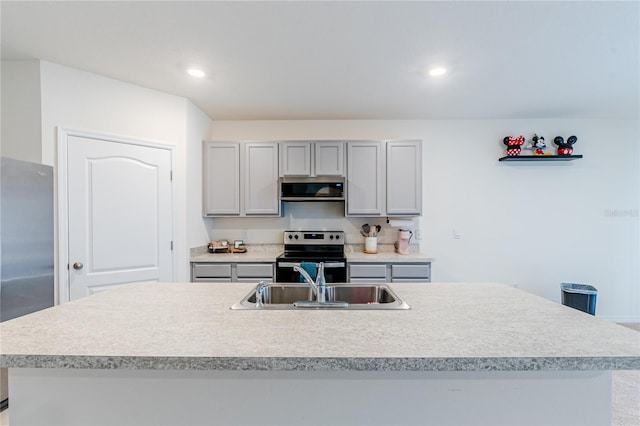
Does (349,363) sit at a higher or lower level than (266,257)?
higher

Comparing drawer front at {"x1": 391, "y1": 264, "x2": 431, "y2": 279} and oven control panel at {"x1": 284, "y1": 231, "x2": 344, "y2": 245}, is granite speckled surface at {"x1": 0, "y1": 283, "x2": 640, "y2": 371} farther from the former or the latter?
oven control panel at {"x1": 284, "y1": 231, "x2": 344, "y2": 245}

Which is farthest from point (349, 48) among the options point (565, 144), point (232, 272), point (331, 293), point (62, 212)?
point (565, 144)

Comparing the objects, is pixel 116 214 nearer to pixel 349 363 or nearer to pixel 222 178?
pixel 222 178

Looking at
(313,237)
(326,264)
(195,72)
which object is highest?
(195,72)

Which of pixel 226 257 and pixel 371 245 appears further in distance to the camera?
pixel 371 245

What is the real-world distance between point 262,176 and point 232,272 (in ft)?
3.80

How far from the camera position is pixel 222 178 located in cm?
331

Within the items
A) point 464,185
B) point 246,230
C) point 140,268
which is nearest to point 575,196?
point 464,185

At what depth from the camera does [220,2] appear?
160 centimetres

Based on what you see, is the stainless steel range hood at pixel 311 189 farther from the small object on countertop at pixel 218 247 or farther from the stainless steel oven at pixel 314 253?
the small object on countertop at pixel 218 247

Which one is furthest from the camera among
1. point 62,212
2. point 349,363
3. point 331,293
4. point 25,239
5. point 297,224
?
point 297,224

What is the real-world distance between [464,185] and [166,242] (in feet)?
11.8

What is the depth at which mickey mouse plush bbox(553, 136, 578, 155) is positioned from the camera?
134 inches

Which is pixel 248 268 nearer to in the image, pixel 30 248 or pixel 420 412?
pixel 30 248
